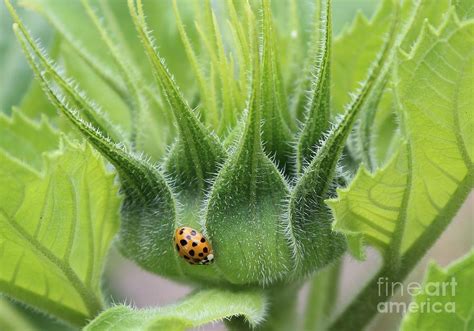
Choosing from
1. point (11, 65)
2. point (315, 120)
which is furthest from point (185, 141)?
point (11, 65)

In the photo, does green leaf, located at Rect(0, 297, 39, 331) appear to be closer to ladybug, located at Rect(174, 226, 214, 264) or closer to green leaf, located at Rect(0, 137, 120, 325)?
green leaf, located at Rect(0, 137, 120, 325)

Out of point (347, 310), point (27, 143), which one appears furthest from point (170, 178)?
point (27, 143)

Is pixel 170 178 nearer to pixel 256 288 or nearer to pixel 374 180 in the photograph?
pixel 256 288

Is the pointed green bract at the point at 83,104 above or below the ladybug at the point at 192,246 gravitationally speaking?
above

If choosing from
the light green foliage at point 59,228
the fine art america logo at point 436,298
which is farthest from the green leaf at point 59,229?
the fine art america logo at point 436,298

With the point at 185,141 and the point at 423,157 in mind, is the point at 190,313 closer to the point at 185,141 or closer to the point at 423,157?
the point at 185,141

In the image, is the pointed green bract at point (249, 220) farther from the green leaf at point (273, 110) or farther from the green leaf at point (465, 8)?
the green leaf at point (465, 8)

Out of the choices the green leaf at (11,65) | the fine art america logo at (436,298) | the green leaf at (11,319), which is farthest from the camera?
the green leaf at (11,65)

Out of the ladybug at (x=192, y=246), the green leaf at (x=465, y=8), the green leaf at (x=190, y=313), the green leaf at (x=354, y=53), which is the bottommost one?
the green leaf at (x=190, y=313)
